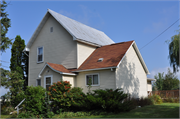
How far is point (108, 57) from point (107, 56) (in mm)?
338

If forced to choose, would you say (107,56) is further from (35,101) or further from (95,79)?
(35,101)

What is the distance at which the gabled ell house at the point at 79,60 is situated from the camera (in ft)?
57.3

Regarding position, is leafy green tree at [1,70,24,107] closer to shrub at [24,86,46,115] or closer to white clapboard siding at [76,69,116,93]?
shrub at [24,86,46,115]

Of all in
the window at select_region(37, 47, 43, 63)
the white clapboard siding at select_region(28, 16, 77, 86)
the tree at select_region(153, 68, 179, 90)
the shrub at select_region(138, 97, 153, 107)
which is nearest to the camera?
the shrub at select_region(138, 97, 153, 107)

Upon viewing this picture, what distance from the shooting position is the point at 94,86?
17.6m

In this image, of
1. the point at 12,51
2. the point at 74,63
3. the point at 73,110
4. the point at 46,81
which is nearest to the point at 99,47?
the point at 74,63

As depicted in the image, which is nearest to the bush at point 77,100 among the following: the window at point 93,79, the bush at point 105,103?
the bush at point 105,103

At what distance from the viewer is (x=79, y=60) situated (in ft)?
63.6

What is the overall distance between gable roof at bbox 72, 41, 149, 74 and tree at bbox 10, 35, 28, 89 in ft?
27.9

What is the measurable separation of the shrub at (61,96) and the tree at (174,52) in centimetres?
1138

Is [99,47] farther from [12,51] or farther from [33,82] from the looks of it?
[12,51]

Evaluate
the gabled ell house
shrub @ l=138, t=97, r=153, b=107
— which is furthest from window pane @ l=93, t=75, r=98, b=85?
shrub @ l=138, t=97, r=153, b=107

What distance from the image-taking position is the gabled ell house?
57.3 ft

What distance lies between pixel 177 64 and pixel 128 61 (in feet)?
16.1
